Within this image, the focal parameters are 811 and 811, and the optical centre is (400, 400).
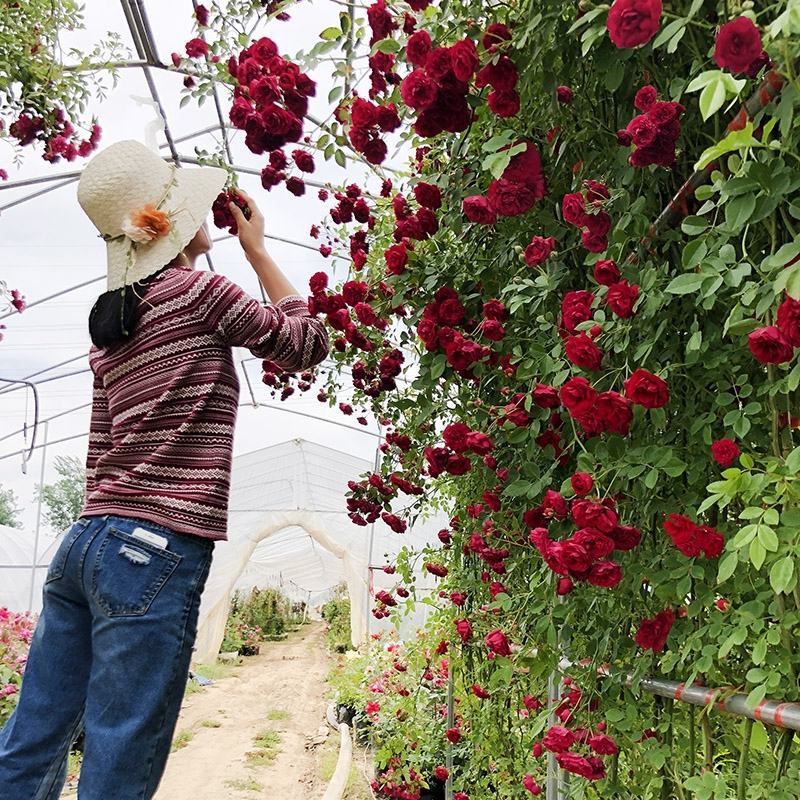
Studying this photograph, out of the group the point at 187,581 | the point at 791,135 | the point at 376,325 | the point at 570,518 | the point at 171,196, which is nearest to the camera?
the point at 791,135

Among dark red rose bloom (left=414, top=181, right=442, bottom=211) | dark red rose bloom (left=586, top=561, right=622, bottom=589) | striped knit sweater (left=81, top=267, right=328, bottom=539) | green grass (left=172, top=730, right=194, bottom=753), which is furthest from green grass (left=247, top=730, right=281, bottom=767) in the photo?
dark red rose bloom (left=586, top=561, right=622, bottom=589)

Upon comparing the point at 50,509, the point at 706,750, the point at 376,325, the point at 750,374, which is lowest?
the point at 706,750

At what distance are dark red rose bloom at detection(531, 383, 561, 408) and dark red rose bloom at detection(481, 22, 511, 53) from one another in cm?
40

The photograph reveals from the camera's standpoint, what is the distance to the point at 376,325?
1.60 m

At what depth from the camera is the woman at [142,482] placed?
109 centimetres

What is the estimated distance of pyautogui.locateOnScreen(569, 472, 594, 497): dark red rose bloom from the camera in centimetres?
88

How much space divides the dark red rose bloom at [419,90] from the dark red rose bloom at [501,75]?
61 mm

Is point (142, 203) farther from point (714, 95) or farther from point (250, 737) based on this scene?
point (250, 737)

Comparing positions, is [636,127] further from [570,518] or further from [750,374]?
[570,518]

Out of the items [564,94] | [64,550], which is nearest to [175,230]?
[64,550]

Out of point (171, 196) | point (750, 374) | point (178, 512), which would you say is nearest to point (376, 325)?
point (171, 196)

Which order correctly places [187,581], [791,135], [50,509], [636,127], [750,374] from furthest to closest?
[50,509] < [187,581] < [750,374] < [636,127] < [791,135]

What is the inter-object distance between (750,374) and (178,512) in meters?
0.78

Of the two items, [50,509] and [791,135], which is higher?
[50,509]
